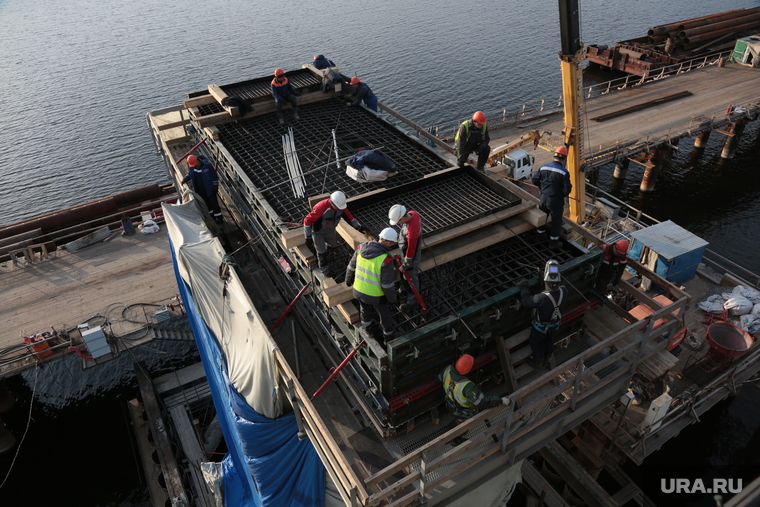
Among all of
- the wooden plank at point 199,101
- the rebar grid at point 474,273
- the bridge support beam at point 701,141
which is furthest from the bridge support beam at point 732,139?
the wooden plank at point 199,101

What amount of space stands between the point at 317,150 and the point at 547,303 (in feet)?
26.2

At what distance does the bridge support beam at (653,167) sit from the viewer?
29.8m

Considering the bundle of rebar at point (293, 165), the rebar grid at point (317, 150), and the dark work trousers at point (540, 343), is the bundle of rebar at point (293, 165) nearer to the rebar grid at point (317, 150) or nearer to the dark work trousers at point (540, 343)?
the rebar grid at point (317, 150)

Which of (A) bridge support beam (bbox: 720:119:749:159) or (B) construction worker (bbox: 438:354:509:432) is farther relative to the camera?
(A) bridge support beam (bbox: 720:119:749:159)

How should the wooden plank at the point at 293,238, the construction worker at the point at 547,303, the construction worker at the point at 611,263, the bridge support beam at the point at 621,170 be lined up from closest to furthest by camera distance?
the construction worker at the point at 547,303, the wooden plank at the point at 293,238, the construction worker at the point at 611,263, the bridge support beam at the point at 621,170

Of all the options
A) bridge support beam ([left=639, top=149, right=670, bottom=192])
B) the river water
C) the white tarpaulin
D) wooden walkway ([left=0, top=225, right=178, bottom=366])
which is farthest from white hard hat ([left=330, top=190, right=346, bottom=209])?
bridge support beam ([left=639, top=149, right=670, bottom=192])

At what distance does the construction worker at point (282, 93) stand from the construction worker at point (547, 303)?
953cm

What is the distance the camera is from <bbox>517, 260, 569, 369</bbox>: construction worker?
8781 millimetres

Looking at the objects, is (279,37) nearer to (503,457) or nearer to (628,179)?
(628,179)

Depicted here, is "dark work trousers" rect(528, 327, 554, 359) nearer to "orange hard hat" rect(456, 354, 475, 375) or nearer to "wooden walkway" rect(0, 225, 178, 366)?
"orange hard hat" rect(456, 354, 475, 375)

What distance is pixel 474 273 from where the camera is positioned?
998 cm

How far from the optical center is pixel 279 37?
2440 inches

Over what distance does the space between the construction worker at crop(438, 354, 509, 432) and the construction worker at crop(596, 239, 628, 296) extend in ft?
14.5

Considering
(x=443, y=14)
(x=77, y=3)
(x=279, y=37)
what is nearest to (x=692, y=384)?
(x=279, y=37)
